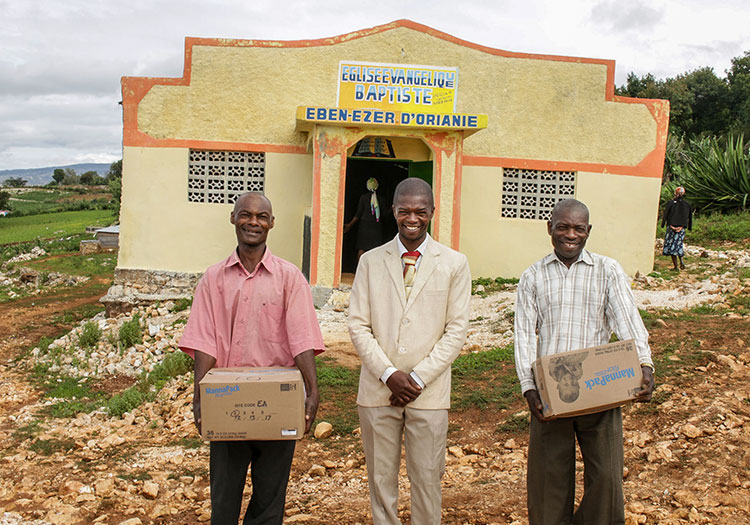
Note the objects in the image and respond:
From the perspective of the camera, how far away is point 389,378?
10.3 ft

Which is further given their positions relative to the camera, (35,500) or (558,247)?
(35,500)

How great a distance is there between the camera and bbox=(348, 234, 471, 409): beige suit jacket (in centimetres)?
319

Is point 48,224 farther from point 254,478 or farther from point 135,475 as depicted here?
point 254,478

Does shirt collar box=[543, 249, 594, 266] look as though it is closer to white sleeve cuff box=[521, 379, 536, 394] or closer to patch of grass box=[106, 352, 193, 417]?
white sleeve cuff box=[521, 379, 536, 394]

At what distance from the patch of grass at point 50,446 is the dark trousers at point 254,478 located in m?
3.45

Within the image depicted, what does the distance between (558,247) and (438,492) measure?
1308mm

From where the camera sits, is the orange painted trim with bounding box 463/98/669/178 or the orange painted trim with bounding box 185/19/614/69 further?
the orange painted trim with bounding box 463/98/669/178

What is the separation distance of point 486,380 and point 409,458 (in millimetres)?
3714

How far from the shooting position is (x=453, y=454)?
5.27 metres

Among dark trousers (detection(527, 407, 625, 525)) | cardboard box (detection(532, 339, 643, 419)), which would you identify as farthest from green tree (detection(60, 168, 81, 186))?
cardboard box (detection(532, 339, 643, 419))

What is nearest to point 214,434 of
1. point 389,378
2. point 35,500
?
point 389,378

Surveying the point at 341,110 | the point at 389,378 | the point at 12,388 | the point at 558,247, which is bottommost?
the point at 12,388

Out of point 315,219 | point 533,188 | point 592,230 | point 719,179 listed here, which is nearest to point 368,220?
point 315,219

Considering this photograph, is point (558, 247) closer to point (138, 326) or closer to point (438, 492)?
point (438, 492)
